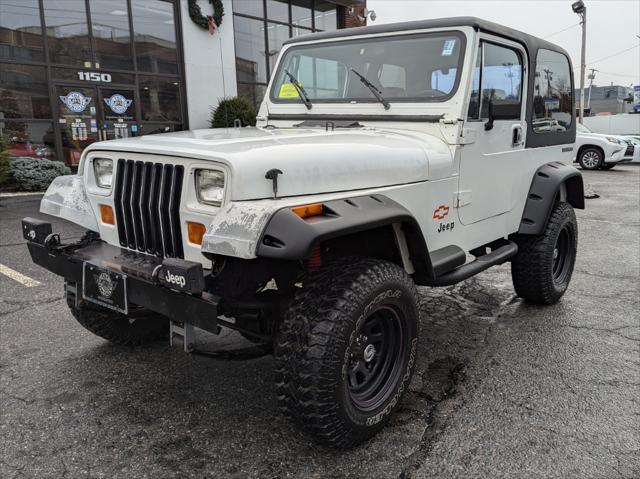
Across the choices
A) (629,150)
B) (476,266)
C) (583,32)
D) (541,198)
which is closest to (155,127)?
(541,198)

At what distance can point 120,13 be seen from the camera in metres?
12.4

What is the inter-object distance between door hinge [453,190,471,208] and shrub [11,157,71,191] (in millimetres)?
9134

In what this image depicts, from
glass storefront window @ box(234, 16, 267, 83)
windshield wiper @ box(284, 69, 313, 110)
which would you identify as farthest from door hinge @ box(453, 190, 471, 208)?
glass storefront window @ box(234, 16, 267, 83)

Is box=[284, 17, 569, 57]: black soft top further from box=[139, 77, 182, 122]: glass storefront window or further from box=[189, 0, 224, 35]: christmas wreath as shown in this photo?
box=[189, 0, 224, 35]: christmas wreath

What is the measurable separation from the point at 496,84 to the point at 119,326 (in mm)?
2874

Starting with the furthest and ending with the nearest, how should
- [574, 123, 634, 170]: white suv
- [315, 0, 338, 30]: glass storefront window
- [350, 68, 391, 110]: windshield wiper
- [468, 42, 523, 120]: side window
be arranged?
[315, 0, 338, 30]: glass storefront window < [574, 123, 634, 170]: white suv < [350, 68, 391, 110]: windshield wiper < [468, 42, 523, 120]: side window

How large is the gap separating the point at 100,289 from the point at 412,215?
150cm

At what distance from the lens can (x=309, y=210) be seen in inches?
87.4

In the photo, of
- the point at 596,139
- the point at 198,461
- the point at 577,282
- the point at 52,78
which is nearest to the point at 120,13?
the point at 52,78

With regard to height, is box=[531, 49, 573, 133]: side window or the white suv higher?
box=[531, 49, 573, 133]: side window

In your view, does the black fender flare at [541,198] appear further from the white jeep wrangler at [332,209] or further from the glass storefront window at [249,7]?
the glass storefront window at [249,7]

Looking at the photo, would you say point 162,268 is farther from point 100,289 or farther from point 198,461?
point 198,461

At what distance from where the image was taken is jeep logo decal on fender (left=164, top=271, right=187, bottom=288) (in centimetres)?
206

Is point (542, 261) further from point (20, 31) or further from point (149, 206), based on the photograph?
point (20, 31)
